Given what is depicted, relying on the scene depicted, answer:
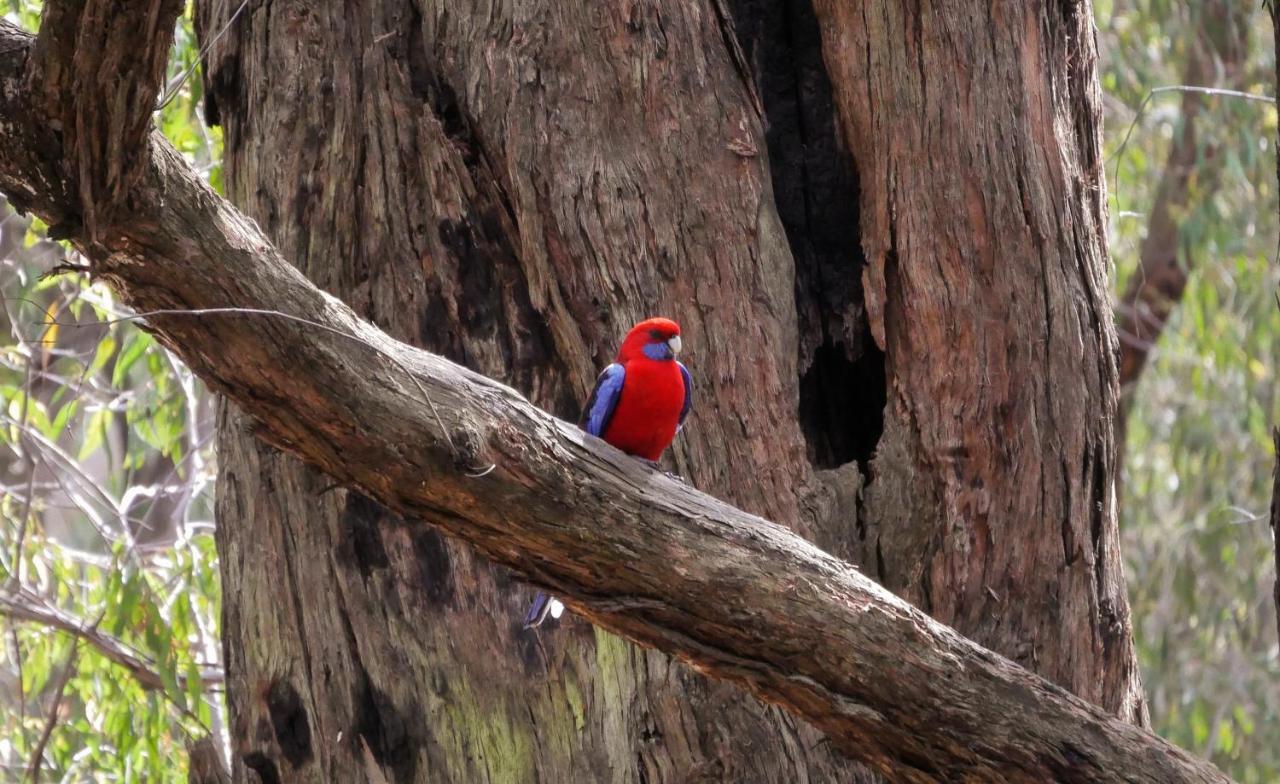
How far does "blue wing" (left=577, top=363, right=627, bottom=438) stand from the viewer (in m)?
3.72

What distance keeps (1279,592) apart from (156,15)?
251 centimetres

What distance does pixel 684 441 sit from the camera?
151 inches

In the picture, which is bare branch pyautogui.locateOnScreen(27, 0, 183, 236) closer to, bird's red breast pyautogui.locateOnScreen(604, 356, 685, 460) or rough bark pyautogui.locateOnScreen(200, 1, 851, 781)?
bird's red breast pyautogui.locateOnScreen(604, 356, 685, 460)

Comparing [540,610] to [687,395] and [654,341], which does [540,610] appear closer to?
[687,395]

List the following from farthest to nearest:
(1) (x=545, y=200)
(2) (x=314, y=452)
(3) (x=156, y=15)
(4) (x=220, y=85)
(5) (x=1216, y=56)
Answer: (5) (x=1216, y=56) < (4) (x=220, y=85) < (1) (x=545, y=200) < (2) (x=314, y=452) < (3) (x=156, y=15)

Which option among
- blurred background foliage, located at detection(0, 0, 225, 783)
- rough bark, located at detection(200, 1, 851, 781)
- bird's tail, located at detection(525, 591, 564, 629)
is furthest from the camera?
blurred background foliage, located at detection(0, 0, 225, 783)

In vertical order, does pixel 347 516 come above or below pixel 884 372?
below

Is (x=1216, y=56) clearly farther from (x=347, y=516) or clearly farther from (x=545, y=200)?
Answer: (x=347, y=516)

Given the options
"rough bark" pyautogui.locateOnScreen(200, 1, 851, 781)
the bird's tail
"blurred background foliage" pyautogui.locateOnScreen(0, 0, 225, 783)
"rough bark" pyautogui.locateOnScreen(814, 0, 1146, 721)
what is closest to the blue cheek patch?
"rough bark" pyautogui.locateOnScreen(200, 1, 851, 781)

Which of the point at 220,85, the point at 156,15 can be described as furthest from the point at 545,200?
the point at 156,15

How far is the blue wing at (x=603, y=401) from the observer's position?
372 centimetres

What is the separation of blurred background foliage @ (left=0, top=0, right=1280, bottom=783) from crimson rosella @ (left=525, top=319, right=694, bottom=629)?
115 inches

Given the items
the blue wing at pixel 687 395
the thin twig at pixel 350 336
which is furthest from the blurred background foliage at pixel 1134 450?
the thin twig at pixel 350 336

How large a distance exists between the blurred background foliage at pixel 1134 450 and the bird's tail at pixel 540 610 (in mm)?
2621
